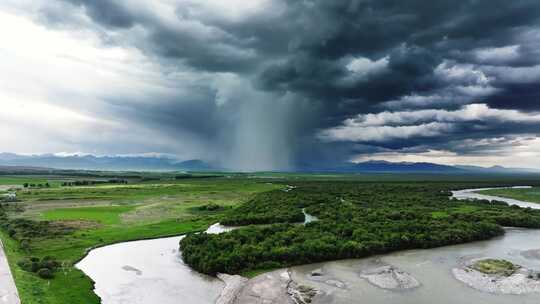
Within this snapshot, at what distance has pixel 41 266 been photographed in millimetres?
37219

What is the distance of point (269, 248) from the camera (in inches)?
1699

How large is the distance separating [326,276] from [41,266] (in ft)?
95.7

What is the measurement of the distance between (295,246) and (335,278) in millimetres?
8041

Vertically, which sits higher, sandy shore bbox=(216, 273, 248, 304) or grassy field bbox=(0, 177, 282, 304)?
grassy field bbox=(0, 177, 282, 304)

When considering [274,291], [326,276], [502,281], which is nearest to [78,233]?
[274,291]

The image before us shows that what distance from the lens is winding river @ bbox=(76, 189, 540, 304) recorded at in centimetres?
3112

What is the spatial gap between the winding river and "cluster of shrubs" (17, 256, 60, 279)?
123 inches

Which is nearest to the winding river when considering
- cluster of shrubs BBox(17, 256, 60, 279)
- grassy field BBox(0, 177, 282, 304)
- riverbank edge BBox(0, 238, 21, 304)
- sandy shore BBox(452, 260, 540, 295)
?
sandy shore BBox(452, 260, 540, 295)

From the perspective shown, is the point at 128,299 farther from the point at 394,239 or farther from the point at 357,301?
the point at 394,239

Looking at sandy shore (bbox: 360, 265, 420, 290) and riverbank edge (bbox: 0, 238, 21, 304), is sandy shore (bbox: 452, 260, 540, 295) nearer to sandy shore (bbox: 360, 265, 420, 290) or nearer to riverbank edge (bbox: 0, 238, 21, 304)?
sandy shore (bbox: 360, 265, 420, 290)

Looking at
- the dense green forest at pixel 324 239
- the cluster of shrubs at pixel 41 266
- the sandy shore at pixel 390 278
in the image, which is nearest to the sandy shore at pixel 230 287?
the dense green forest at pixel 324 239

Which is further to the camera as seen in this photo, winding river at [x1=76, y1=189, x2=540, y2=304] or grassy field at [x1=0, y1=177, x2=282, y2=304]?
grassy field at [x1=0, y1=177, x2=282, y2=304]

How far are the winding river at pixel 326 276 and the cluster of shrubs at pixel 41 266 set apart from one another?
3137 mm

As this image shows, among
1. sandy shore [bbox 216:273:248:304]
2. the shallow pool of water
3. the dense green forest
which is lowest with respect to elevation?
sandy shore [bbox 216:273:248:304]
